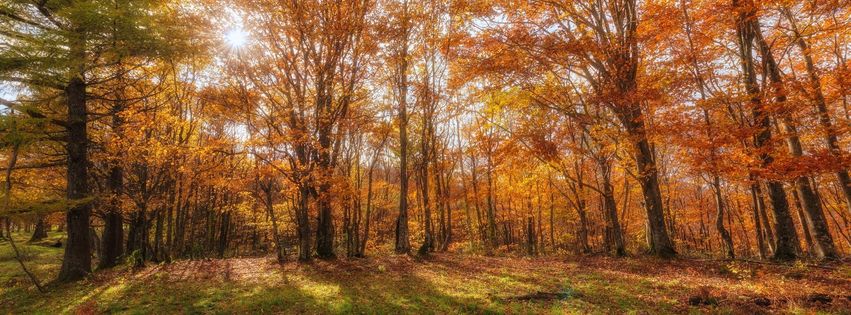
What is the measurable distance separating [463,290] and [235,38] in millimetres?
12078

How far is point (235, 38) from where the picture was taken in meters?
13.8

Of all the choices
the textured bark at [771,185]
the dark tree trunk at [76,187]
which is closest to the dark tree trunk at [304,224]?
the dark tree trunk at [76,187]

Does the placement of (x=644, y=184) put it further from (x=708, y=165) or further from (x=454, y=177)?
(x=454, y=177)

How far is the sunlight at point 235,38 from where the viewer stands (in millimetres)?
13626

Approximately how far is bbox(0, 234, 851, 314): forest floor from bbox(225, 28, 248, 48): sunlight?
8.31 meters

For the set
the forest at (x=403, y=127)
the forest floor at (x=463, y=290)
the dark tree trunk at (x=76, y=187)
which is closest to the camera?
the forest floor at (x=463, y=290)

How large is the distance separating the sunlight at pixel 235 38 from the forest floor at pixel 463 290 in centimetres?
831

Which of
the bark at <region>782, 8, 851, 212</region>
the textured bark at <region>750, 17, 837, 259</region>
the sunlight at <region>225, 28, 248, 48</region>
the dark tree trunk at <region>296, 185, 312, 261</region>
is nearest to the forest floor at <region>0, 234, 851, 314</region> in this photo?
the textured bark at <region>750, 17, 837, 259</region>

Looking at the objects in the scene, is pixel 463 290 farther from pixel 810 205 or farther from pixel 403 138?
pixel 810 205

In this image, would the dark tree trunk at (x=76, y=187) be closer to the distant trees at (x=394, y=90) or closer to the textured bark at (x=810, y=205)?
the distant trees at (x=394, y=90)

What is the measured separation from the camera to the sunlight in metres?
13.6

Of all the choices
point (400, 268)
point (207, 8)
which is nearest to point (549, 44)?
point (400, 268)

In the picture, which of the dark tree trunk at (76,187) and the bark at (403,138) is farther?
the bark at (403,138)

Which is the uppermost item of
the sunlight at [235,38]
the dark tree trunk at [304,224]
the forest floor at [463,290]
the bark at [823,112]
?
the sunlight at [235,38]
